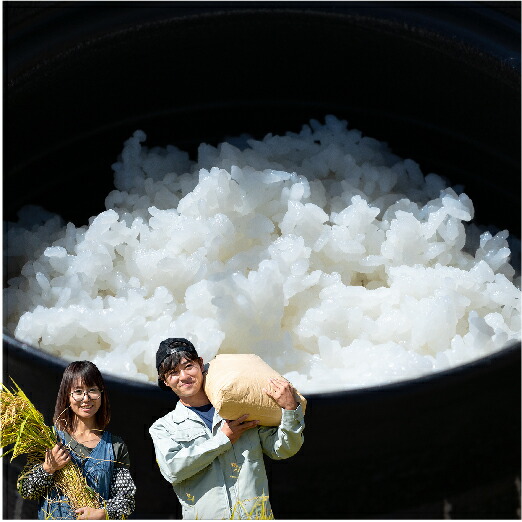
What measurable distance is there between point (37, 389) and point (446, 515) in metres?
0.95

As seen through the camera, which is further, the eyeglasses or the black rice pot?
the black rice pot

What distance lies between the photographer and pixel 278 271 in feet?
8.09

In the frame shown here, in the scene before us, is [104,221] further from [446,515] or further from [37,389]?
[446,515]

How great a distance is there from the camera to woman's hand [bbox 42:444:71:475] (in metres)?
1.84

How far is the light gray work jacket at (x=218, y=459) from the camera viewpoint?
179cm

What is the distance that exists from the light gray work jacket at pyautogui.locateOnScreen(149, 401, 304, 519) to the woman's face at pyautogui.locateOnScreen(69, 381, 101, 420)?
12 cm

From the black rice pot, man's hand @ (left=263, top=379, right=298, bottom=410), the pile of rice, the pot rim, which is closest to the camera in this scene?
man's hand @ (left=263, top=379, right=298, bottom=410)

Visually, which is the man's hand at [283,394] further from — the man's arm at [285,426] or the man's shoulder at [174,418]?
the man's shoulder at [174,418]

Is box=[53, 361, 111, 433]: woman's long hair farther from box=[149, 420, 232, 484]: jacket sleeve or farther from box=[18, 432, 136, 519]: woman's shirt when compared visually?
box=[149, 420, 232, 484]: jacket sleeve

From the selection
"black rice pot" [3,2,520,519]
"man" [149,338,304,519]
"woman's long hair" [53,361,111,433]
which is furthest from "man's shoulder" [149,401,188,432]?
"black rice pot" [3,2,520,519]

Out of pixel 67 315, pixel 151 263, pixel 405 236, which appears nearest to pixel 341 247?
pixel 405 236

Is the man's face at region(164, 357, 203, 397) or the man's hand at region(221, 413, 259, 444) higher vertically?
the man's face at region(164, 357, 203, 397)

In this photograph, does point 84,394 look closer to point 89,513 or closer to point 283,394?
point 89,513

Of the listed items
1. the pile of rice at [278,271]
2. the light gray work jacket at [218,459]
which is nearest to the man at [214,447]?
the light gray work jacket at [218,459]
